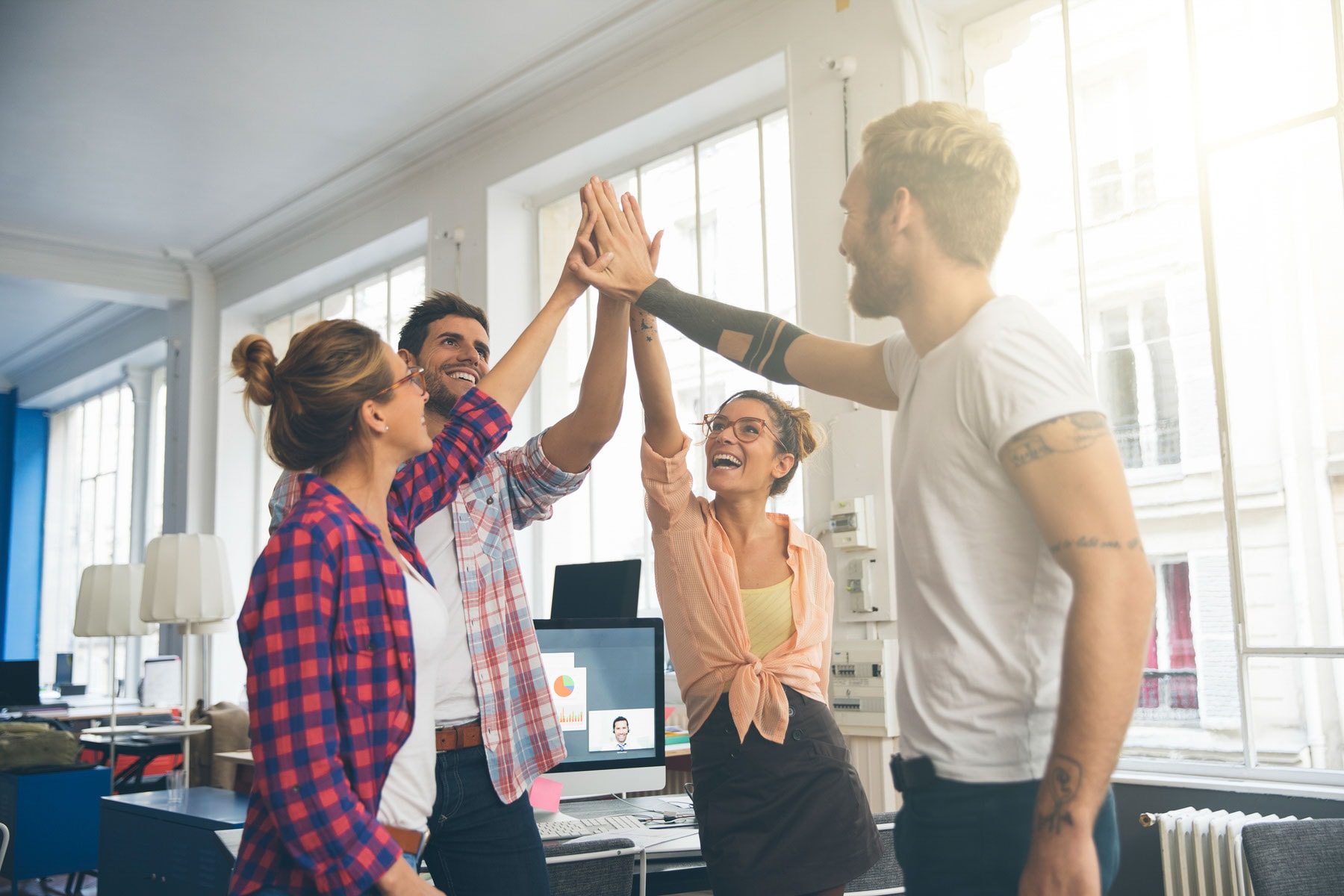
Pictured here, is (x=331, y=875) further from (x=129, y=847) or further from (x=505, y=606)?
(x=129, y=847)

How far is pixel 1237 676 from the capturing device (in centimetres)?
302

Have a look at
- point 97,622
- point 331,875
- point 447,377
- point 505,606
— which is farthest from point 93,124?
point 331,875

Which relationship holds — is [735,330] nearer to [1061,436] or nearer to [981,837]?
[1061,436]

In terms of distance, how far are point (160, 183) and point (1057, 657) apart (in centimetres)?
653

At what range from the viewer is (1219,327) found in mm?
3102

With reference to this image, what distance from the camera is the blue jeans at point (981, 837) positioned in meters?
1.07

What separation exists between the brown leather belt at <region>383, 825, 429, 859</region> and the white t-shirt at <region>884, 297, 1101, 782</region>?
0.65 m

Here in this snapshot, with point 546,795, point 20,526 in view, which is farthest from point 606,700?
point 20,526

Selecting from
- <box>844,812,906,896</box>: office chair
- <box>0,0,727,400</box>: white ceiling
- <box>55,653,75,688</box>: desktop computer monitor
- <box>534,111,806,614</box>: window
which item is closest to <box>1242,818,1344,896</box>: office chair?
<box>844,812,906,896</box>: office chair

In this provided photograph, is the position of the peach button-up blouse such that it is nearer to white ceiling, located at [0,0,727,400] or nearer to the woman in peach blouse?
the woman in peach blouse

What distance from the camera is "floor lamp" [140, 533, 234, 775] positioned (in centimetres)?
547

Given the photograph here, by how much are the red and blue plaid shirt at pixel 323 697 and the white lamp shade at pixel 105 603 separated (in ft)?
18.9

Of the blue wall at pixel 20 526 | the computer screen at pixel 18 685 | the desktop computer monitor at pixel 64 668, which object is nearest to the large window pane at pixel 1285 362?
the computer screen at pixel 18 685

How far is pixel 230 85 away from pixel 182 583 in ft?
8.23
